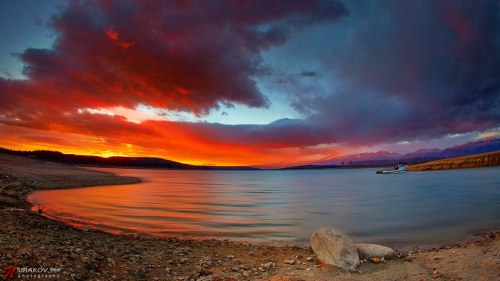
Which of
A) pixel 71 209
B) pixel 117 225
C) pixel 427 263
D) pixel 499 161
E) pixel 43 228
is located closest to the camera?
pixel 427 263

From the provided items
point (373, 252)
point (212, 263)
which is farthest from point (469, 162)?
point (212, 263)

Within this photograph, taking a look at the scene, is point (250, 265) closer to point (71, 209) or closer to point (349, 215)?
point (349, 215)

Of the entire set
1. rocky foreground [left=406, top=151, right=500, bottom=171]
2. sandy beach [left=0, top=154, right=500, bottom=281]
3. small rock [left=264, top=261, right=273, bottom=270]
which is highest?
rocky foreground [left=406, top=151, right=500, bottom=171]

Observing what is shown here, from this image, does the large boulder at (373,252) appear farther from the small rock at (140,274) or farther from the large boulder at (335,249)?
the small rock at (140,274)

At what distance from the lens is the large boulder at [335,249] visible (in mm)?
10711

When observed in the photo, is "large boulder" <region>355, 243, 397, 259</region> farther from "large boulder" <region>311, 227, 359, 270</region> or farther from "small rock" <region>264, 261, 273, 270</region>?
"small rock" <region>264, 261, 273, 270</region>

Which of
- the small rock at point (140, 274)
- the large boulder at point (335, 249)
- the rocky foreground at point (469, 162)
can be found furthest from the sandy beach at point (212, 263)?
the rocky foreground at point (469, 162)

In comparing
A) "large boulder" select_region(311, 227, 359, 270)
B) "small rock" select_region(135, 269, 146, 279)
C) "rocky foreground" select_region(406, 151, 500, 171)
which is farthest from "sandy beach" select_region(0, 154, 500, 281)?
"rocky foreground" select_region(406, 151, 500, 171)

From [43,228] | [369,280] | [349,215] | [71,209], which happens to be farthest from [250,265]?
[71,209]

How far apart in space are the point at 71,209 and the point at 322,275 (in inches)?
969

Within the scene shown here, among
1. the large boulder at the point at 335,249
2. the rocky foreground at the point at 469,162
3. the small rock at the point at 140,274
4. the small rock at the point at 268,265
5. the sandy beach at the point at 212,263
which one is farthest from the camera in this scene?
the rocky foreground at the point at 469,162

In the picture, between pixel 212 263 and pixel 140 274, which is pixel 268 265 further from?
pixel 140 274

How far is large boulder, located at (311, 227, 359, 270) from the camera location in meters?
10.7

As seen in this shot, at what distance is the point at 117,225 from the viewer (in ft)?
68.9
